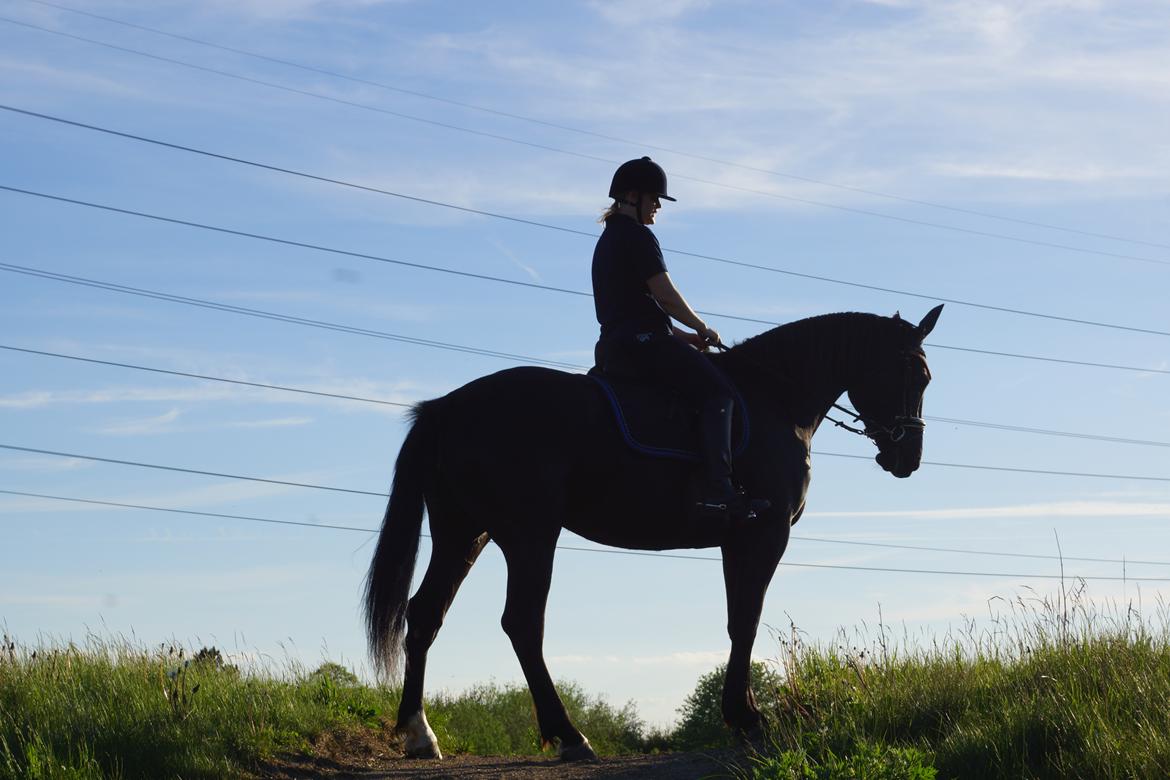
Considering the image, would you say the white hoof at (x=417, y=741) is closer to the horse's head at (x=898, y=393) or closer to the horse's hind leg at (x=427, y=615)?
the horse's hind leg at (x=427, y=615)

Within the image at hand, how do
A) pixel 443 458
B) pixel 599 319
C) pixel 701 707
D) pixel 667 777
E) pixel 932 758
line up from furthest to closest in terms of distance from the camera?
pixel 701 707, pixel 599 319, pixel 443 458, pixel 667 777, pixel 932 758

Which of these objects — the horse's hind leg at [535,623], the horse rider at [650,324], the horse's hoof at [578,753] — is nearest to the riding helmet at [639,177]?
the horse rider at [650,324]

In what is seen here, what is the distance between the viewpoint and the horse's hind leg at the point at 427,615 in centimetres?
940

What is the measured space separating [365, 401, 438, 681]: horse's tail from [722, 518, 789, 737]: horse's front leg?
2.32 m

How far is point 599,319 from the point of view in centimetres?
961

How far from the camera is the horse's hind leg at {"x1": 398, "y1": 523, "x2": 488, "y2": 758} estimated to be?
30.8ft

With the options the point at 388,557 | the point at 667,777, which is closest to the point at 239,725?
the point at 388,557

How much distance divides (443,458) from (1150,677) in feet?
15.9

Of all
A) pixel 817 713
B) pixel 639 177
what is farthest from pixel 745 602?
pixel 639 177

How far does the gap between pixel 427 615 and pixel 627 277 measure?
111 inches

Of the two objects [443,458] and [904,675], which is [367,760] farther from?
[904,675]

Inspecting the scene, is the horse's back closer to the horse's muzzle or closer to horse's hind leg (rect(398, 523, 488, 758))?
horse's hind leg (rect(398, 523, 488, 758))

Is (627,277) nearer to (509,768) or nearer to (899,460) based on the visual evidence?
(899,460)

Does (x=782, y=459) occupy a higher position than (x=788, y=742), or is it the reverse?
(x=782, y=459)
